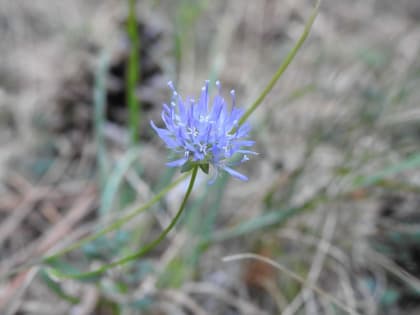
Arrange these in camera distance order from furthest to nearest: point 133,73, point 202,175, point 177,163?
point 202,175, point 133,73, point 177,163

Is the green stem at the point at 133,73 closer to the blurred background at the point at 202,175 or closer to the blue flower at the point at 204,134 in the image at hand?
the blurred background at the point at 202,175

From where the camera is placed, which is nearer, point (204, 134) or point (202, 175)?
point (204, 134)

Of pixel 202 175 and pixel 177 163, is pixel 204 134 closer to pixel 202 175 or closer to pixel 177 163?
pixel 177 163

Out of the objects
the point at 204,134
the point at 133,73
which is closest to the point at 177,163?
the point at 204,134

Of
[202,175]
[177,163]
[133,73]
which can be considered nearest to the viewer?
[177,163]

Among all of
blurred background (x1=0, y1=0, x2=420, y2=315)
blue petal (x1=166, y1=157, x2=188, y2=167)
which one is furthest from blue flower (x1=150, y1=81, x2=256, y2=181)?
blurred background (x1=0, y1=0, x2=420, y2=315)

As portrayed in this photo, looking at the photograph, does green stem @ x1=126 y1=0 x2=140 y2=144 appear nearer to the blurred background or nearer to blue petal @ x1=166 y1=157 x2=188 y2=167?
the blurred background
